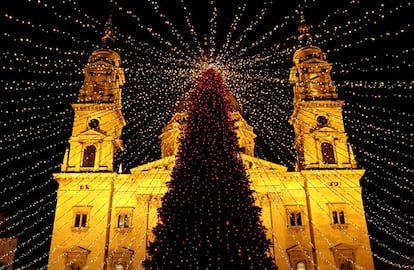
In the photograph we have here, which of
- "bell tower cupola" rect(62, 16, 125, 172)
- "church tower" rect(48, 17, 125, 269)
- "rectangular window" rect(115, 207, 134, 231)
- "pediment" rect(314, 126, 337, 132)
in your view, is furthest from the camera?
"pediment" rect(314, 126, 337, 132)

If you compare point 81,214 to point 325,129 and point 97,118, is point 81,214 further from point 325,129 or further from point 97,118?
point 325,129

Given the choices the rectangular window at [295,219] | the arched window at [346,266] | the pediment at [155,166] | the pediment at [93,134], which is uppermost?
the pediment at [93,134]

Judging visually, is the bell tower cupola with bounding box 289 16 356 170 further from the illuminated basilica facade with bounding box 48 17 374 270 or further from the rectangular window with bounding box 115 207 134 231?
the rectangular window with bounding box 115 207 134 231

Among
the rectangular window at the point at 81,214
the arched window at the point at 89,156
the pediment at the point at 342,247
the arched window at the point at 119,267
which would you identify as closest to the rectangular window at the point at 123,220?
the rectangular window at the point at 81,214

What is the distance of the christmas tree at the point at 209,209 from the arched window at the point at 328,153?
55.0 ft

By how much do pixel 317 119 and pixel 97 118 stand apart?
1601 centimetres

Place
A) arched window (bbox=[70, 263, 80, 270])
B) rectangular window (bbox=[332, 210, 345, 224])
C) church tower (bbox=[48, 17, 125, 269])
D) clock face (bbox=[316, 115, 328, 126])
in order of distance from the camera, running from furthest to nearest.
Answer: clock face (bbox=[316, 115, 328, 126]), rectangular window (bbox=[332, 210, 345, 224]), church tower (bbox=[48, 17, 125, 269]), arched window (bbox=[70, 263, 80, 270])

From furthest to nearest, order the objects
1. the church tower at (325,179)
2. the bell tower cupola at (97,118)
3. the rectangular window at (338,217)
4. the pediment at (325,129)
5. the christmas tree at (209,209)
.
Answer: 1. the pediment at (325,129)
2. the bell tower cupola at (97,118)
3. the rectangular window at (338,217)
4. the church tower at (325,179)
5. the christmas tree at (209,209)

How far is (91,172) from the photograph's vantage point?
97.4 feet

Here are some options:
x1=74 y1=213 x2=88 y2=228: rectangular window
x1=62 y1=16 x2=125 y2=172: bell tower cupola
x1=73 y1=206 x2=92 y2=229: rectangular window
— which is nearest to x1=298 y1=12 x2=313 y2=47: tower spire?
x1=62 y1=16 x2=125 y2=172: bell tower cupola

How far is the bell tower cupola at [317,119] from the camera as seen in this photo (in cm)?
3062

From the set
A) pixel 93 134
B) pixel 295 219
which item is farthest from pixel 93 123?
pixel 295 219

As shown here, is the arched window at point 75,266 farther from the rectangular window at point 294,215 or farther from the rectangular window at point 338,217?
the rectangular window at point 338,217

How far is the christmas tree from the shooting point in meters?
13.4
